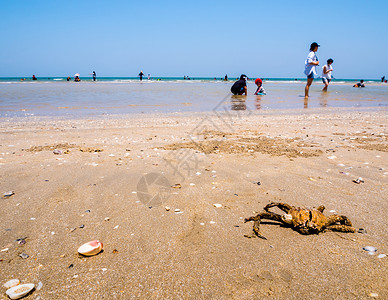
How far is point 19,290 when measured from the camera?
154cm

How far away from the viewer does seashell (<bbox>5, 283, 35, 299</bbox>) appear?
1.51 metres

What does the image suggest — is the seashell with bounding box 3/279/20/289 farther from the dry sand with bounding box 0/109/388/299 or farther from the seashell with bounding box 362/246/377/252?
the seashell with bounding box 362/246/377/252

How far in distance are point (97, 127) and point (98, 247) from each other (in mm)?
5230

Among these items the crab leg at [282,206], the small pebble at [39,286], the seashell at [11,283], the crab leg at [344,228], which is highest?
the crab leg at [282,206]

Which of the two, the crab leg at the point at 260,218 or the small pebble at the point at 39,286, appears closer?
the small pebble at the point at 39,286

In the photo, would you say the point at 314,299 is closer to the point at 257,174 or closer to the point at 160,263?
the point at 160,263

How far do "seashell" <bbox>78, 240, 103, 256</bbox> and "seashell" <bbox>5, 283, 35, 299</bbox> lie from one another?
0.35 m

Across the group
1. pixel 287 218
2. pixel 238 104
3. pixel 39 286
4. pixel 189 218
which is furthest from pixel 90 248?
pixel 238 104

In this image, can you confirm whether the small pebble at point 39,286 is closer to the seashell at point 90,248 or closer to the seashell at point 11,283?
the seashell at point 11,283

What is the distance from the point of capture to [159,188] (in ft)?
9.82

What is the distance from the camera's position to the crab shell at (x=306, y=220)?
2.08m

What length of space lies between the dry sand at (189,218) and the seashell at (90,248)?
0.04 m

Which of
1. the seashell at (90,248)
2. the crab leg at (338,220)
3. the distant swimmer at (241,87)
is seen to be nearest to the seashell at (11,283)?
the seashell at (90,248)

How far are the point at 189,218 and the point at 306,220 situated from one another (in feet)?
3.27
